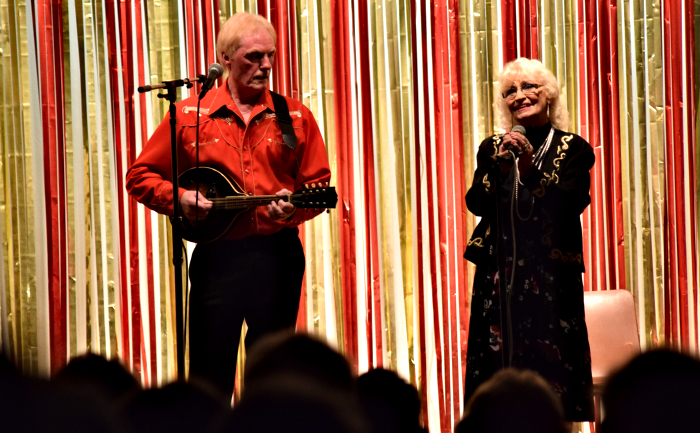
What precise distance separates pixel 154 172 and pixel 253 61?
0.54 meters

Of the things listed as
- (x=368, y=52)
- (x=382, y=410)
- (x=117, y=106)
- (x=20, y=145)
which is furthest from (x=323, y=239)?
(x=382, y=410)

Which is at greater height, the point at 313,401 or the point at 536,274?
the point at 313,401

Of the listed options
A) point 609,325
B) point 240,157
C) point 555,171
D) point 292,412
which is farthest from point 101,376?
point 609,325

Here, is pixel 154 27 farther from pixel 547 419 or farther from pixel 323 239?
pixel 547 419

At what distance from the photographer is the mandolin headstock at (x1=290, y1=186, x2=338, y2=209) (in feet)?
8.13

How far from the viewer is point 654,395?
513 millimetres

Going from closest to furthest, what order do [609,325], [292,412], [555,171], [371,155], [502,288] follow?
[292,412]
[502,288]
[555,171]
[609,325]
[371,155]

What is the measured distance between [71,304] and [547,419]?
143 inches

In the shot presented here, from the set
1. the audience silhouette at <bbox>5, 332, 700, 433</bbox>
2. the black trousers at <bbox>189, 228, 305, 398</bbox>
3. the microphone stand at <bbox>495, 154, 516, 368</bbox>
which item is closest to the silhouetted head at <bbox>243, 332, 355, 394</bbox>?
the audience silhouette at <bbox>5, 332, 700, 433</bbox>

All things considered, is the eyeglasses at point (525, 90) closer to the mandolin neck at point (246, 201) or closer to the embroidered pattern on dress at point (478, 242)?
the embroidered pattern on dress at point (478, 242)

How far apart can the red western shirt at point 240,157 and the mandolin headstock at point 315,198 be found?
2.2 inches

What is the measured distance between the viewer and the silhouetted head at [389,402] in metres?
0.56

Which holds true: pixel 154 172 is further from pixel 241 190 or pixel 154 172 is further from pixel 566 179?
pixel 566 179

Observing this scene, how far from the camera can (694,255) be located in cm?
361
